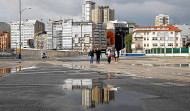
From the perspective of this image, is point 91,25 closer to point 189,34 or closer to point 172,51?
point 189,34

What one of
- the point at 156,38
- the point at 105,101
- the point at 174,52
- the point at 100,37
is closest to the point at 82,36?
the point at 100,37

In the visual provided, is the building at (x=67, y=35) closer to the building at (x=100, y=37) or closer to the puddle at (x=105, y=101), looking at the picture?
the building at (x=100, y=37)

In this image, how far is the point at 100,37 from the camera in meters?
192

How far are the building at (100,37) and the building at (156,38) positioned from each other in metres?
65.0

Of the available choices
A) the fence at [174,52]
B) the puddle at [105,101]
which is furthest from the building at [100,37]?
the puddle at [105,101]

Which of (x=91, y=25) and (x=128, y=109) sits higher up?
(x=91, y=25)

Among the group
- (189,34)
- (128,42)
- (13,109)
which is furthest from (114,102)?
(189,34)

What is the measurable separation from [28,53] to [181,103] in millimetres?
49232

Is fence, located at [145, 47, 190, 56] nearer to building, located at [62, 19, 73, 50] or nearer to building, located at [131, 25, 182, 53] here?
building, located at [131, 25, 182, 53]

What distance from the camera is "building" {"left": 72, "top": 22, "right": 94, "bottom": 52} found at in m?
185

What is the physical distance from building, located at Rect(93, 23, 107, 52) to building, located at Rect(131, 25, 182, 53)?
213 ft

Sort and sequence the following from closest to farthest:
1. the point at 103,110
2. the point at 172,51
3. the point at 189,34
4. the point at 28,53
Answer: the point at 103,110, the point at 28,53, the point at 172,51, the point at 189,34

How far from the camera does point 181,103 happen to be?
5348 millimetres

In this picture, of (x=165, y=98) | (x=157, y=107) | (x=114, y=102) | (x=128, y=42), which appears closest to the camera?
(x=157, y=107)
